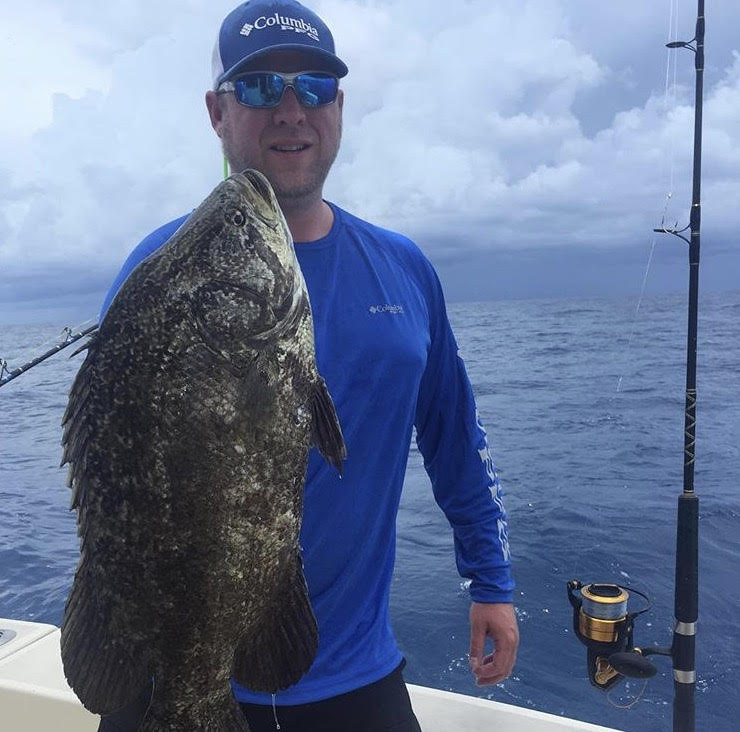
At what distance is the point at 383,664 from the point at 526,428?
15131 mm

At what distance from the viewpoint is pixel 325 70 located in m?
2.10

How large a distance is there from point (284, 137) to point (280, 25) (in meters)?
0.33

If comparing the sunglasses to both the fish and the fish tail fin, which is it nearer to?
the fish

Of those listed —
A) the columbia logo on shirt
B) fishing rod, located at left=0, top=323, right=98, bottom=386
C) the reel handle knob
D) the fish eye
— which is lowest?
the reel handle knob

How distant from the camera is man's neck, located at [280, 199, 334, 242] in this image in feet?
7.24

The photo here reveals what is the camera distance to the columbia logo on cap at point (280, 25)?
2072 mm

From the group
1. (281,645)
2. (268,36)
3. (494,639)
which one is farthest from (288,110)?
(494,639)

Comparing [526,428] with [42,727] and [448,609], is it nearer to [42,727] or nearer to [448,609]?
[448,609]

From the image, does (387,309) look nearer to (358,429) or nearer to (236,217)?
(358,429)

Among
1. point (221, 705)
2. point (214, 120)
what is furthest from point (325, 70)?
point (221, 705)

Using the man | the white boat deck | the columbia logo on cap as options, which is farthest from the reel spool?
the columbia logo on cap

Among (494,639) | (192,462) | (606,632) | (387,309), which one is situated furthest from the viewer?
(606,632)

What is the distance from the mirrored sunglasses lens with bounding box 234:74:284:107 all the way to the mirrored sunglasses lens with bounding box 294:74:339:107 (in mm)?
57

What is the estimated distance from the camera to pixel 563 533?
400 inches
